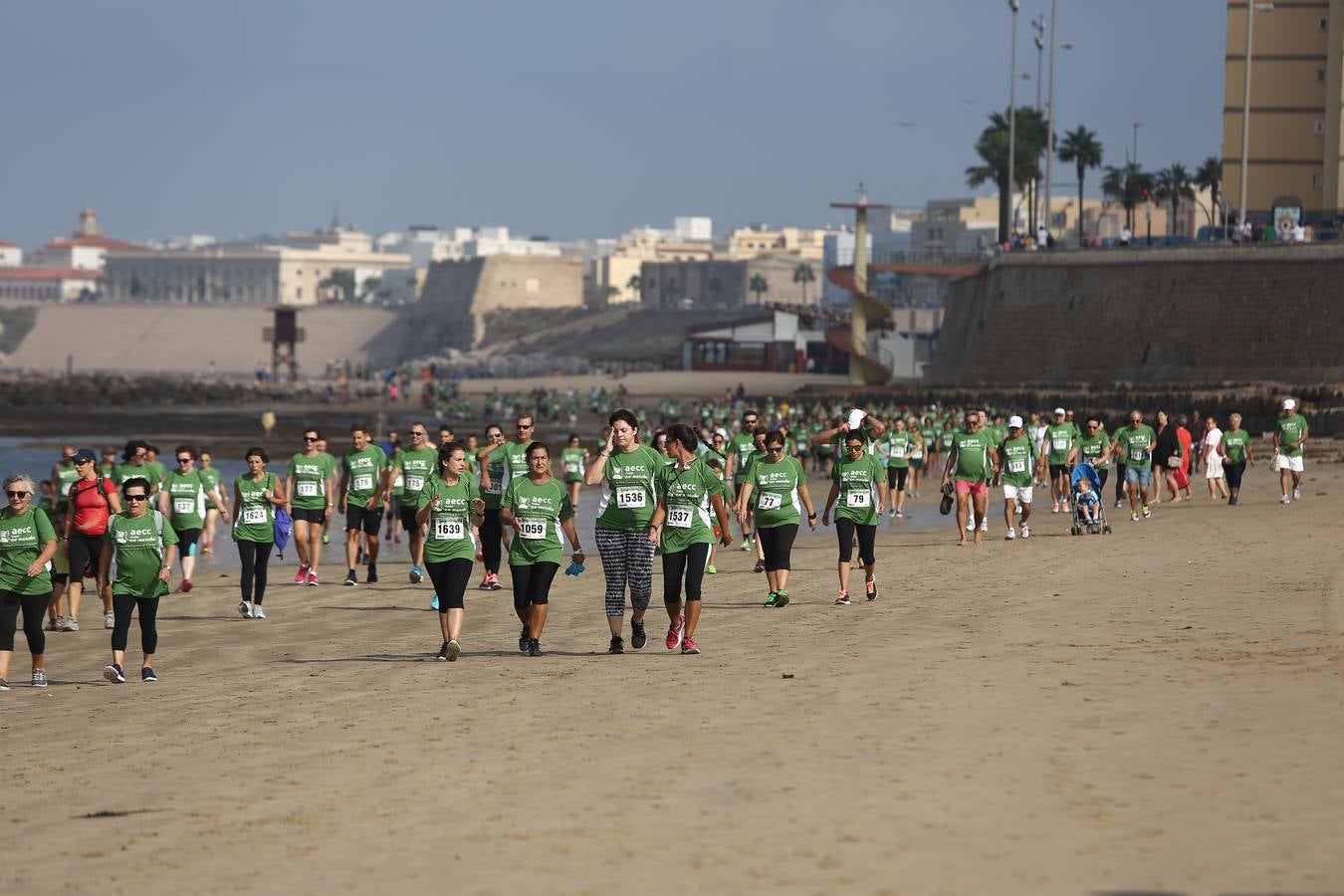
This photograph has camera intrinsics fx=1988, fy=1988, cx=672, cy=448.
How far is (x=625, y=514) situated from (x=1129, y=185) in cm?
8105

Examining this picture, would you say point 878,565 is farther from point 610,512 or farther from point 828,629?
point 610,512

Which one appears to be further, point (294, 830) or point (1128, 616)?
point (1128, 616)

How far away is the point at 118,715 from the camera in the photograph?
463 inches

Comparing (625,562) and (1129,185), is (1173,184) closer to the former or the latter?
(1129,185)

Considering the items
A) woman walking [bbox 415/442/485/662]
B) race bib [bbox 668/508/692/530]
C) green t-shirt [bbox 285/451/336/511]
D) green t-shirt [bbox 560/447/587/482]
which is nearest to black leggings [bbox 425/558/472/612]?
woman walking [bbox 415/442/485/662]

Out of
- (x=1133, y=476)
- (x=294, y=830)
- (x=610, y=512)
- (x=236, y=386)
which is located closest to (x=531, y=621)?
(x=610, y=512)

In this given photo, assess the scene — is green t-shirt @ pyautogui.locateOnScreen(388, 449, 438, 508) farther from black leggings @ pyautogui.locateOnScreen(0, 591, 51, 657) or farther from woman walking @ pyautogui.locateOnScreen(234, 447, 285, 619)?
black leggings @ pyautogui.locateOnScreen(0, 591, 51, 657)

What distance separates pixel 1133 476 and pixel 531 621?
12.6 m

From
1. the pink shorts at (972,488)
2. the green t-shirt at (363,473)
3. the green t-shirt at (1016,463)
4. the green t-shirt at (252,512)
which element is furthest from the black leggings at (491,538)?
the green t-shirt at (1016,463)

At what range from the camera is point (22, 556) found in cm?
1264

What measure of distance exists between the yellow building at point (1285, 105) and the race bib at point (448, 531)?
5656 cm

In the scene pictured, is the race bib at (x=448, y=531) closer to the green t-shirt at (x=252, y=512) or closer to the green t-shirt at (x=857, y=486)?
the green t-shirt at (x=857, y=486)

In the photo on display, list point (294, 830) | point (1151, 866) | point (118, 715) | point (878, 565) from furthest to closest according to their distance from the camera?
1. point (878, 565)
2. point (118, 715)
3. point (294, 830)
4. point (1151, 866)

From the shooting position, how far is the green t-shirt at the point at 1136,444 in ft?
77.5
